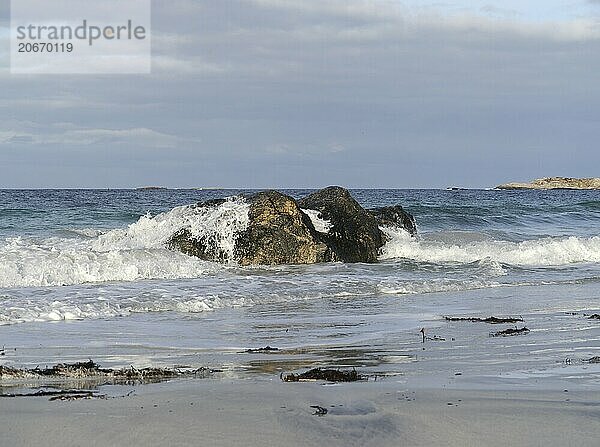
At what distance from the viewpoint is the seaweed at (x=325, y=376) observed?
5.03 m

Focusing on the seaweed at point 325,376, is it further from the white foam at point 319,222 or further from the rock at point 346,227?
the white foam at point 319,222

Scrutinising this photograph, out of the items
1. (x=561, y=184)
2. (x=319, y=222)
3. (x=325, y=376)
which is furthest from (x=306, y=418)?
(x=561, y=184)

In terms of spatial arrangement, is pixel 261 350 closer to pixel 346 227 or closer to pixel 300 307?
pixel 300 307

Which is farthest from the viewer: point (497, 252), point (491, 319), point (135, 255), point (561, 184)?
point (561, 184)

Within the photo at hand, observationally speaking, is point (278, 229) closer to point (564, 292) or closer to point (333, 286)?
point (333, 286)

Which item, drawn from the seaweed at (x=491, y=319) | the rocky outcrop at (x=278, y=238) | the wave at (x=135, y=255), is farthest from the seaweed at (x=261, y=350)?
the rocky outcrop at (x=278, y=238)

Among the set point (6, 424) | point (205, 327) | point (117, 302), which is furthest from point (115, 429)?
point (117, 302)

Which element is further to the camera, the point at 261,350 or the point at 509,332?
the point at 509,332

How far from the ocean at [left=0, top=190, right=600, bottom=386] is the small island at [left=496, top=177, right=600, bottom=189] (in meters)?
97.6

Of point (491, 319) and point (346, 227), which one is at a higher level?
point (346, 227)

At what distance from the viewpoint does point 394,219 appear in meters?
17.2

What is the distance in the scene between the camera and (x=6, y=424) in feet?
12.7

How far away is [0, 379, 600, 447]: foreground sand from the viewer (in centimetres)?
367

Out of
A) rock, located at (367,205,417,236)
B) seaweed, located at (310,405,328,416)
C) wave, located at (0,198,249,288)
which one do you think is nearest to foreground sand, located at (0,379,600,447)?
seaweed, located at (310,405,328,416)
